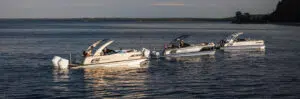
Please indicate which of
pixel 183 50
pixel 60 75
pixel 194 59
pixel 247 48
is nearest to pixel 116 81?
pixel 60 75

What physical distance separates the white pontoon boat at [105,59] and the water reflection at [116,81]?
589 mm

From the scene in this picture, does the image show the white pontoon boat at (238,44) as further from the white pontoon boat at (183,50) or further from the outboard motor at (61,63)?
the outboard motor at (61,63)

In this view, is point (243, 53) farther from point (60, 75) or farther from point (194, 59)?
point (60, 75)

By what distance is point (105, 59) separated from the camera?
134 ft

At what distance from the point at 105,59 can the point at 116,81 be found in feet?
25.1

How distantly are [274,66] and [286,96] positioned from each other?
15521 millimetres

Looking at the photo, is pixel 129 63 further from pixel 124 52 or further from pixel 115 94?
pixel 115 94

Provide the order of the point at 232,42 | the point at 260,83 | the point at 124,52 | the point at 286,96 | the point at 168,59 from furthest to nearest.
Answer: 1. the point at 232,42
2. the point at 168,59
3. the point at 124,52
4. the point at 260,83
5. the point at 286,96

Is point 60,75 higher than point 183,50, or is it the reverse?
point 183,50

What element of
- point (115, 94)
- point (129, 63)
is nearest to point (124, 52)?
point (129, 63)

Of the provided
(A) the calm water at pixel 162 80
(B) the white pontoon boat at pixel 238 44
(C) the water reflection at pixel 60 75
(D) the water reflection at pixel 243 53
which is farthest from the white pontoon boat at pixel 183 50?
(C) the water reflection at pixel 60 75

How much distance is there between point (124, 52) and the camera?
137 ft

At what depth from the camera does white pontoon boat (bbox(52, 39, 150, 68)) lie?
4003cm

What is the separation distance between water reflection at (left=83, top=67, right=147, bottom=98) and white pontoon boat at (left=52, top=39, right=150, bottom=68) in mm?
589
